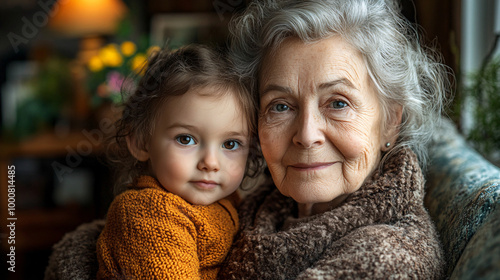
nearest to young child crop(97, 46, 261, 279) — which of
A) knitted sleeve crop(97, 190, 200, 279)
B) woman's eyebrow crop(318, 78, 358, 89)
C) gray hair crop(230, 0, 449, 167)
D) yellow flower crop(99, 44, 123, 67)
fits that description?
knitted sleeve crop(97, 190, 200, 279)

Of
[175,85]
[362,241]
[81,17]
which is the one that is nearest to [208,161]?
[175,85]

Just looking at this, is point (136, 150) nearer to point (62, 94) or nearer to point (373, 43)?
point (373, 43)

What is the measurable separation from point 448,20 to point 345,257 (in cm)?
152

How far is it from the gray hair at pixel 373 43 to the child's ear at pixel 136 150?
36 centimetres

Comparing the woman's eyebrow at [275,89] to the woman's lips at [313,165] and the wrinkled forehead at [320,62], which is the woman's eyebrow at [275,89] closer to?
the wrinkled forehead at [320,62]

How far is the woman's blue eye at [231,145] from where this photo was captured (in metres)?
1.22

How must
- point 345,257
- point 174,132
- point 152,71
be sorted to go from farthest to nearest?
point 152,71
point 174,132
point 345,257

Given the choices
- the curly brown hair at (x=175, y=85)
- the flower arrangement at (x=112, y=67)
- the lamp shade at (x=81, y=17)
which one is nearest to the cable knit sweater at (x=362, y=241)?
the curly brown hair at (x=175, y=85)

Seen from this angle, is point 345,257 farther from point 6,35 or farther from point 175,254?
point 6,35

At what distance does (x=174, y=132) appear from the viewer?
45.9 inches

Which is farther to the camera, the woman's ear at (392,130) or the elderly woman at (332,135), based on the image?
the woman's ear at (392,130)

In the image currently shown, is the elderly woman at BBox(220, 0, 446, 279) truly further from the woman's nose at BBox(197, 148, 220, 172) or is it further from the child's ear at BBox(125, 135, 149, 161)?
the child's ear at BBox(125, 135, 149, 161)

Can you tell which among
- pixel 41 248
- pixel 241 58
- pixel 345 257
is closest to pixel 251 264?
pixel 345 257

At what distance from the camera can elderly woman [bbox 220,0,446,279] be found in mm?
1055
